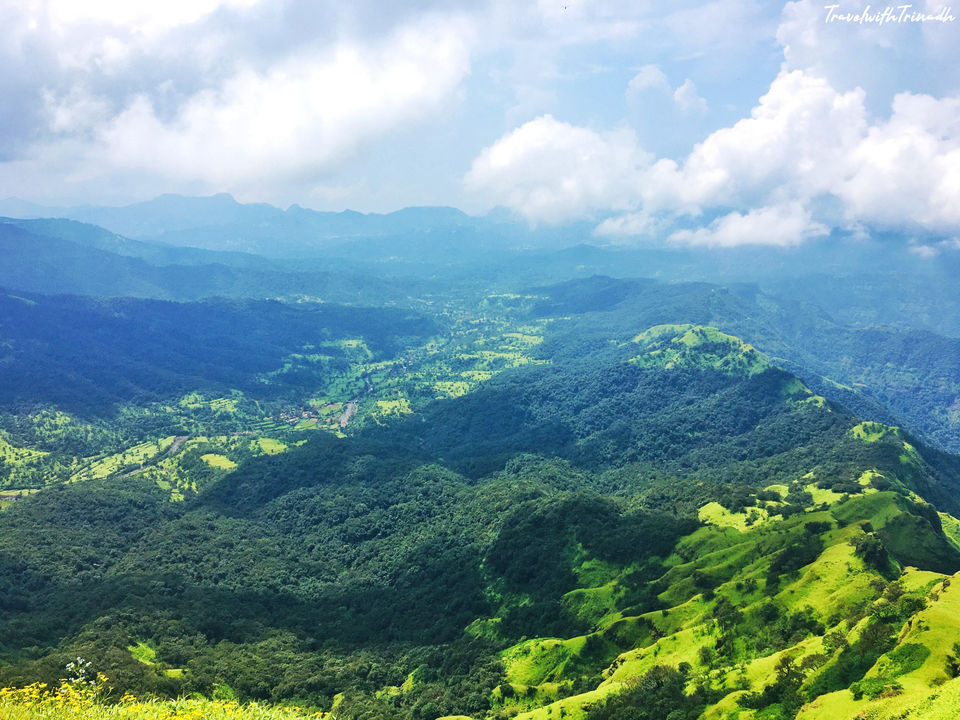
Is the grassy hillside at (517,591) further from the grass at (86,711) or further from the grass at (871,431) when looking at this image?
the grass at (86,711)

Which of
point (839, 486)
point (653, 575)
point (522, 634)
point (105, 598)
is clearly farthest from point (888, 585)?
point (105, 598)

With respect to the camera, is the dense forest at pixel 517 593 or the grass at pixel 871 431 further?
the grass at pixel 871 431

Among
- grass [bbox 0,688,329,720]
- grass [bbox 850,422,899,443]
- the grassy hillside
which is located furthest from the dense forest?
grass [bbox 0,688,329,720]

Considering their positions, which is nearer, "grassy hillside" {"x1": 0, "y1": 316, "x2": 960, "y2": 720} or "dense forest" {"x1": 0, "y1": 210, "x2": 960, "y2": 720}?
"dense forest" {"x1": 0, "y1": 210, "x2": 960, "y2": 720}

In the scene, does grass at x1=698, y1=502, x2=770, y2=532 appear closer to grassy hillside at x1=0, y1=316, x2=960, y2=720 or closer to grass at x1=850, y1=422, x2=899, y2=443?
grassy hillside at x1=0, y1=316, x2=960, y2=720

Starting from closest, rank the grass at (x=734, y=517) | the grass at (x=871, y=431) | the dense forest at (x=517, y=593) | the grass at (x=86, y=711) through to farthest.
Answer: the grass at (x=86, y=711) < the dense forest at (x=517, y=593) < the grass at (x=734, y=517) < the grass at (x=871, y=431)

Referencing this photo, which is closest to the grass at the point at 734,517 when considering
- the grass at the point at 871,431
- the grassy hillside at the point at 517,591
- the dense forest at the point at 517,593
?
the dense forest at the point at 517,593

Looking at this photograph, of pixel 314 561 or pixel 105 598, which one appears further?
pixel 314 561

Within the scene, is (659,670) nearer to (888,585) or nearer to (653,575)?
(888,585)

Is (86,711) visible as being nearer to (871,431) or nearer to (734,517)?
(734,517)

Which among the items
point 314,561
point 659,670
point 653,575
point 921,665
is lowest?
point 314,561

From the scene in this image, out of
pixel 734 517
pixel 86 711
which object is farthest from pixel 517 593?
pixel 86 711
